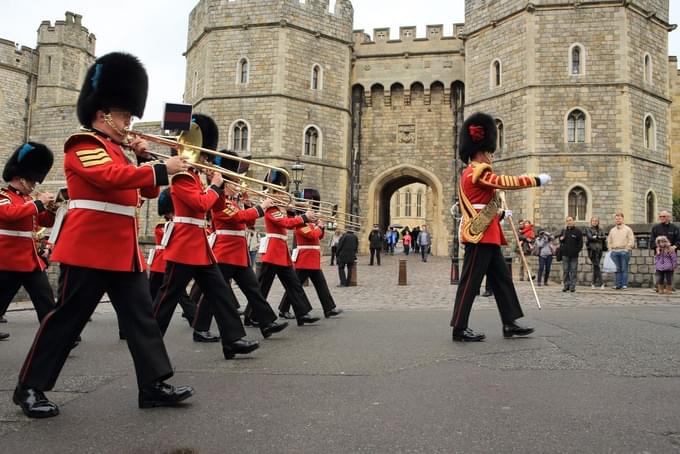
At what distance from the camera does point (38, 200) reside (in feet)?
19.5

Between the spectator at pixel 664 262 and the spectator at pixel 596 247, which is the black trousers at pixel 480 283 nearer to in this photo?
the spectator at pixel 664 262

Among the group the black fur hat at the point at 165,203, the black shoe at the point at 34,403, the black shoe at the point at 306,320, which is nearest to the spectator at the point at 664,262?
the black shoe at the point at 306,320

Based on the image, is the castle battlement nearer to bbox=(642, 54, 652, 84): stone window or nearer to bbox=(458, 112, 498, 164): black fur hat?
Result: bbox=(642, 54, 652, 84): stone window

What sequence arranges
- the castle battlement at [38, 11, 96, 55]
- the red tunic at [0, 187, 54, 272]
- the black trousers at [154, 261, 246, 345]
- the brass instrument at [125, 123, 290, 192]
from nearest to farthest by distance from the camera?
the brass instrument at [125, 123, 290, 192]
the black trousers at [154, 261, 246, 345]
the red tunic at [0, 187, 54, 272]
the castle battlement at [38, 11, 96, 55]

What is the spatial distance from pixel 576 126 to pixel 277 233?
66.1ft

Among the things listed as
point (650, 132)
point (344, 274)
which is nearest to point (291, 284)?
point (344, 274)

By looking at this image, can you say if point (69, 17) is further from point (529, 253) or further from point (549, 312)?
point (549, 312)

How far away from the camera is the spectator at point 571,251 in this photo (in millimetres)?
13000

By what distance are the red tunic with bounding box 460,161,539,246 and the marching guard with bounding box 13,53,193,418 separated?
10.6 ft

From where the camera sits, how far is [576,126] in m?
24.2

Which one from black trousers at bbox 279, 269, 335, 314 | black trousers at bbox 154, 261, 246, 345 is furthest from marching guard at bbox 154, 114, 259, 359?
black trousers at bbox 279, 269, 335, 314

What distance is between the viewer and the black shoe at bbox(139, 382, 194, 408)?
3494 mm

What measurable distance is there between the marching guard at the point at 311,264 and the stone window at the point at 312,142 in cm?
1903

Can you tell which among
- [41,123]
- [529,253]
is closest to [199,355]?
[529,253]
